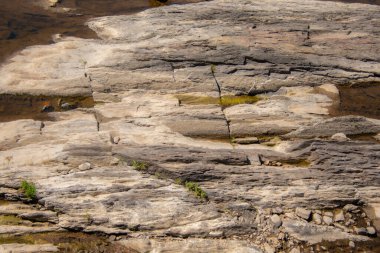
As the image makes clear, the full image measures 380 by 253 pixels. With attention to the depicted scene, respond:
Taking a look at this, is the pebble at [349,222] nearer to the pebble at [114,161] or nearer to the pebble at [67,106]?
the pebble at [114,161]

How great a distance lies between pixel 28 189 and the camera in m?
15.3

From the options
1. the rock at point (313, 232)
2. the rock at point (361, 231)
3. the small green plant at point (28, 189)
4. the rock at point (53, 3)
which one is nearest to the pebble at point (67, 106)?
the small green plant at point (28, 189)

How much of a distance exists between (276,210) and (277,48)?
1304cm

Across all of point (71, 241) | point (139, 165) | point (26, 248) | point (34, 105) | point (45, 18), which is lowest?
point (71, 241)

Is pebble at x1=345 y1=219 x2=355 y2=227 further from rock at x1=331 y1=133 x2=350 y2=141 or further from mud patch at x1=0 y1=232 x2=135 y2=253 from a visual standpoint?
mud patch at x1=0 y1=232 x2=135 y2=253

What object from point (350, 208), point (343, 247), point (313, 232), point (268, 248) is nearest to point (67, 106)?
point (268, 248)

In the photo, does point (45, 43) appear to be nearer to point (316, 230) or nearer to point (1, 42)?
point (1, 42)

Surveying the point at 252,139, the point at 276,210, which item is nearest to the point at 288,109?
the point at 252,139

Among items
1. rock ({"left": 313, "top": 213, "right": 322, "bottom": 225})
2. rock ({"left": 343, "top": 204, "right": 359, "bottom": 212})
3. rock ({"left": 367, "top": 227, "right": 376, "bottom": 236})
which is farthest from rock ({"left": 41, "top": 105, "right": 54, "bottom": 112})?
rock ({"left": 367, "top": 227, "right": 376, "bottom": 236})

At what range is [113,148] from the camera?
1750 centimetres

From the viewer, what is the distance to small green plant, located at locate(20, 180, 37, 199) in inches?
600

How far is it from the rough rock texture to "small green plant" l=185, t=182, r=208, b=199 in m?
0.17

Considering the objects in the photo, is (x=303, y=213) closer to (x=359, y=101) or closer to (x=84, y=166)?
(x=84, y=166)

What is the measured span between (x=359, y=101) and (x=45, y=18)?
2363cm
